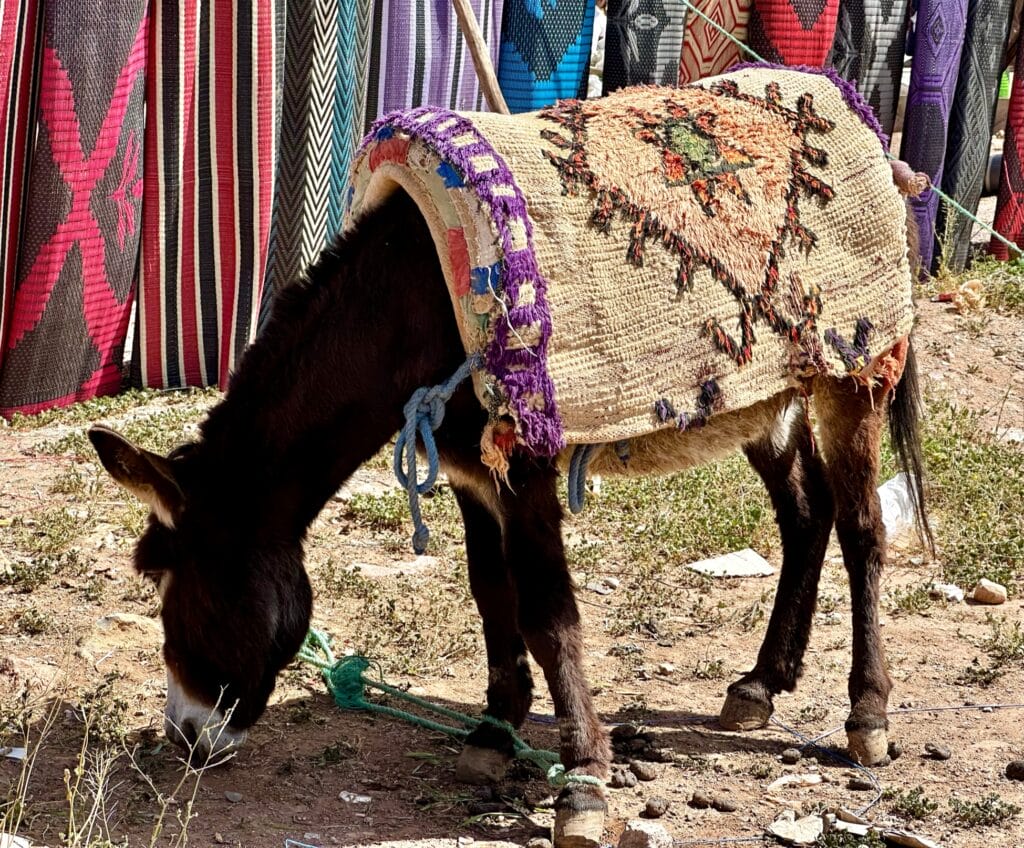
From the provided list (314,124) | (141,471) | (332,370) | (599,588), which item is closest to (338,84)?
(314,124)

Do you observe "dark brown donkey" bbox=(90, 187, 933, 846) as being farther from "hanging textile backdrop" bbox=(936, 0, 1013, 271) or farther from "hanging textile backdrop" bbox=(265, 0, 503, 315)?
"hanging textile backdrop" bbox=(936, 0, 1013, 271)

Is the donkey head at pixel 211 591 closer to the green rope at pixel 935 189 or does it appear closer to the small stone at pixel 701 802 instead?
the small stone at pixel 701 802

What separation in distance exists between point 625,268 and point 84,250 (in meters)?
3.44

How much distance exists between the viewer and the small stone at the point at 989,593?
212 inches

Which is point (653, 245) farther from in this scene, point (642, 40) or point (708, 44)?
point (708, 44)

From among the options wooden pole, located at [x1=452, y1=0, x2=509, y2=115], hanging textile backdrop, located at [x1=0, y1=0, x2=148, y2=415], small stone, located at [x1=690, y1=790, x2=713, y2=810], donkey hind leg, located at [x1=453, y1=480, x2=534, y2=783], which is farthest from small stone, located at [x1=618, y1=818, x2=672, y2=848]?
hanging textile backdrop, located at [x1=0, y1=0, x2=148, y2=415]

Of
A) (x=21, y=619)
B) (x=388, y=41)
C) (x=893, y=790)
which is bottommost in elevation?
(x=893, y=790)

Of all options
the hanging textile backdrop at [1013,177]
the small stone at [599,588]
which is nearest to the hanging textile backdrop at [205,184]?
the small stone at [599,588]

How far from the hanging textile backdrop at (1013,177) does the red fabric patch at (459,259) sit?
6.44 meters

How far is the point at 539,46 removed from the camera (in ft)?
23.2

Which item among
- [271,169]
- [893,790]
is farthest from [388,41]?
[893,790]

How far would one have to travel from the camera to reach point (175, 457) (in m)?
3.69

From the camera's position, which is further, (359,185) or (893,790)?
(893,790)

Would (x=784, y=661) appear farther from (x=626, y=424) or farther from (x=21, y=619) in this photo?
(x=21, y=619)
